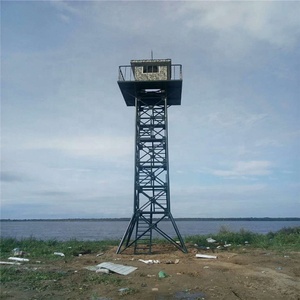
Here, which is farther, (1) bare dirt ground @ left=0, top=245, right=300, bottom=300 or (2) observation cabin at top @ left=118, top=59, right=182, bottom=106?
(2) observation cabin at top @ left=118, top=59, right=182, bottom=106

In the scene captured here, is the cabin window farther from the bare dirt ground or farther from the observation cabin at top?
the bare dirt ground

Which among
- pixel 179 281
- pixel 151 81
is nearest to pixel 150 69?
pixel 151 81

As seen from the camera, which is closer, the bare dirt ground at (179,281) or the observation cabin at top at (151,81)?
the bare dirt ground at (179,281)

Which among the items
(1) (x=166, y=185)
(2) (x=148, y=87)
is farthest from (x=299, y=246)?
(2) (x=148, y=87)

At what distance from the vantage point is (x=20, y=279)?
9.32 m

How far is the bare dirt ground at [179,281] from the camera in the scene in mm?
7762

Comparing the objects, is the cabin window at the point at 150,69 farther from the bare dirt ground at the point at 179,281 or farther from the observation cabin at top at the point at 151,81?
the bare dirt ground at the point at 179,281

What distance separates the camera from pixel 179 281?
9117mm

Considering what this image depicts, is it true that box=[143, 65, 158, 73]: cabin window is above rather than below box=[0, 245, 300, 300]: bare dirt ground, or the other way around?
above

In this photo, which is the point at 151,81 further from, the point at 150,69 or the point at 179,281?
the point at 179,281

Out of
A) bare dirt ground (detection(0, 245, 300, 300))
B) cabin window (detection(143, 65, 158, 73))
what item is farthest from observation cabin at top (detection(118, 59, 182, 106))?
bare dirt ground (detection(0, 245, 300, 300))

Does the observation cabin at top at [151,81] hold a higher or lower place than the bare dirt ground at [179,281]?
higher

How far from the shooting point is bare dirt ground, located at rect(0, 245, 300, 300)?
7.76m

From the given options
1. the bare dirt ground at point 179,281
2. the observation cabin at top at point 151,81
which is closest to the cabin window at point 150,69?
the observation cabin at top at point 151,81
